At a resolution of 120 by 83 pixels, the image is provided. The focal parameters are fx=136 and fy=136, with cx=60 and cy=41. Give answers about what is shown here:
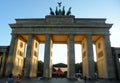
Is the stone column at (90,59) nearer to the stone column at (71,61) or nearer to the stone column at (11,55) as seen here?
the stone column at (71,61)

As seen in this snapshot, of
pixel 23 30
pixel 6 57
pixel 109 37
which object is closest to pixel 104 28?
pixel 109 37

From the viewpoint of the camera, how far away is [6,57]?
45.2 metres

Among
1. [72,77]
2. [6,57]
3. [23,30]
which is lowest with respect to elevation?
[72,77]

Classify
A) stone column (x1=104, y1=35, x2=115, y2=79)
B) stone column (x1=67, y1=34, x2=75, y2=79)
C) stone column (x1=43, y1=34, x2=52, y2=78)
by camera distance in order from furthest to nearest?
stone column (x1=43, y1=34, x2=52, y2=78)
stone column (x1=104, y1=35, x2=115, y2=79)
stone column (x1=67, y1=34, x2=75, y2=79)

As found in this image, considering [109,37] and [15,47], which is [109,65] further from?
[15,47]

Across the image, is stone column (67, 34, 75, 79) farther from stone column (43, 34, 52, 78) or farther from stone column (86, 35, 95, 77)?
stone column (43, 34, 52, 78)

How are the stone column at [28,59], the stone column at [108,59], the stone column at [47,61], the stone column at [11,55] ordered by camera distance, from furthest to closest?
1. the stone column at [11,55]
2. the stone column at [28,59]
3. the stone column at [47,61]
4. the stone column at [108,59]

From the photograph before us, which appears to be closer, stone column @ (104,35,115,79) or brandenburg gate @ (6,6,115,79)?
stone column @ (104,35,115,79)

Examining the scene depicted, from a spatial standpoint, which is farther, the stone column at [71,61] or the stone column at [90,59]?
the stone column at [90,59]

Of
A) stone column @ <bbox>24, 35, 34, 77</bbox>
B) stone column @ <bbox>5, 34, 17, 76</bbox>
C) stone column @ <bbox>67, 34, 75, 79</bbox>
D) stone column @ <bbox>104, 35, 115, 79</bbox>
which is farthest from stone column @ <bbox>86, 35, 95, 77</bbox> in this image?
stone column @ <bbox>5, 34, 17, 76</bbox>

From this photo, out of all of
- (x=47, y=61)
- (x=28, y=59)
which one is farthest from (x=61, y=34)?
(x=28, y=59)

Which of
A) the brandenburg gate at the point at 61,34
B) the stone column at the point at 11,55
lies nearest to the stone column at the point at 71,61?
the brandenburg gate at the point at 61,34

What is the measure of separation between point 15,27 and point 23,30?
117 inches

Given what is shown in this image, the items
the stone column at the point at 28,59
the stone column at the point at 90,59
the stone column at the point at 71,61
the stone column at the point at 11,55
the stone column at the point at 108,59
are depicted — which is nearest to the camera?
the stone column at the point at 71,61
